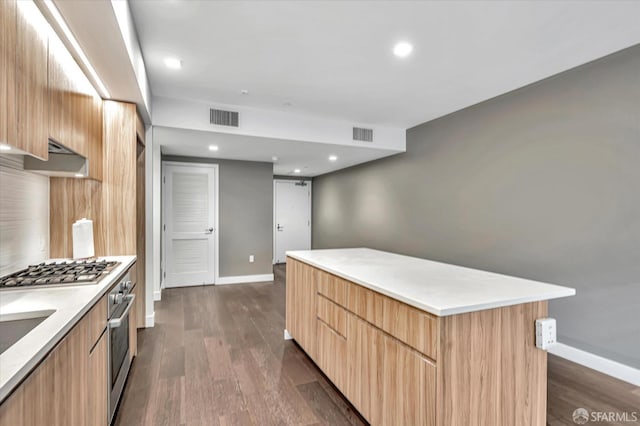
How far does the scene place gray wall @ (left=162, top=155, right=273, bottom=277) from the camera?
5.50 meters

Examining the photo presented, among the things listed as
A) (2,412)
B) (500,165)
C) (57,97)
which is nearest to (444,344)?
(2,412)

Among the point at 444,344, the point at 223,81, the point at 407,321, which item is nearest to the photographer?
the point at 444,344

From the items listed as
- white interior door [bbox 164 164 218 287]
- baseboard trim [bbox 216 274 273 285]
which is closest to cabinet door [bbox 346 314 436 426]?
baseboard trim [bbox 216 274 273 285]

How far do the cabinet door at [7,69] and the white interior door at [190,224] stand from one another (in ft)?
13.4

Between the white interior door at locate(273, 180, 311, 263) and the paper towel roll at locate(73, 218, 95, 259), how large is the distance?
529 cm

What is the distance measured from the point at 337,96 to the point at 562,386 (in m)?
3.30

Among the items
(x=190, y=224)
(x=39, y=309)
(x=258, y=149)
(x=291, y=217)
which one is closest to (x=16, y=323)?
(x=39, y=309)

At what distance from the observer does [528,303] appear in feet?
4.98

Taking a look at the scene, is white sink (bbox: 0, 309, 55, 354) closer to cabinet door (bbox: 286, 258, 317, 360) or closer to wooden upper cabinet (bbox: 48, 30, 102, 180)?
wooden upper cabinet (bbox: 48, 30, 102, 180)

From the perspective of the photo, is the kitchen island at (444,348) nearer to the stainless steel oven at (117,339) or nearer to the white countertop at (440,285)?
the white countertop at (440,285)

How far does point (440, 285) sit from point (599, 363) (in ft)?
6.90

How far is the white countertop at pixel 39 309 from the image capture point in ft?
2.65

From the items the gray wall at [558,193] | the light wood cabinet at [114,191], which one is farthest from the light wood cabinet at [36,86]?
the gray wall at [558,193]

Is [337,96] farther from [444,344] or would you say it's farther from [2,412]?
[2,412]
